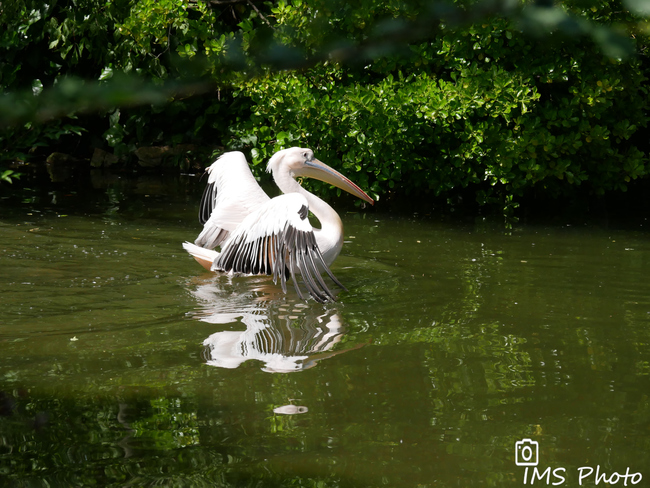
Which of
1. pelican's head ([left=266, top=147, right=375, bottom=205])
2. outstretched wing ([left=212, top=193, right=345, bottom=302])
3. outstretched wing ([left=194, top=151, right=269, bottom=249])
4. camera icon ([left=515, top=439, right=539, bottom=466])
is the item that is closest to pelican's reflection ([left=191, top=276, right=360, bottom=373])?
outstretched wing ([left=212, top=193, right=345, bottom=302])

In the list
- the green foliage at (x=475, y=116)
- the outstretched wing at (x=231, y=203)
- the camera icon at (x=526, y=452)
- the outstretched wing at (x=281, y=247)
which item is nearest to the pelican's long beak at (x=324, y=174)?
the outstretched wing at (x=231, y=203)

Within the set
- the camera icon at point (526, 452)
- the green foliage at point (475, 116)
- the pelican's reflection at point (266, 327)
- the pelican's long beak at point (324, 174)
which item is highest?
the green foliage at point (475, 116)

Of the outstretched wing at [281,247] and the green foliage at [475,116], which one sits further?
the green foliage at [475,116]

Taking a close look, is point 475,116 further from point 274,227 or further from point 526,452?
point 526,452

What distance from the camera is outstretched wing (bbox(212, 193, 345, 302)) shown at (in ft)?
15.1

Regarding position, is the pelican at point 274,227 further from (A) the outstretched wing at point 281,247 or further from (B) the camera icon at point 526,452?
(B) the camera icon at point 526,452

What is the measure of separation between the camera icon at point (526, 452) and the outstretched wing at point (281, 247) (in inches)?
73.4

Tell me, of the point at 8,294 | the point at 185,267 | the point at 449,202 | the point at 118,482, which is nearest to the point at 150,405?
the point at 118,482

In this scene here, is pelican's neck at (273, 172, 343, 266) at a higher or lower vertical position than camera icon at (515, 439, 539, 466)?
higher

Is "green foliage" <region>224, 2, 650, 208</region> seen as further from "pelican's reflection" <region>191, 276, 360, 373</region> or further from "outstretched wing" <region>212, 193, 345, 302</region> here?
"pelican's reflection" <region>191, 276, 360, 373</region>

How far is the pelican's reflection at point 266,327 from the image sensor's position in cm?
369

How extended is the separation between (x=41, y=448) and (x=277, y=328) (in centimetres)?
177

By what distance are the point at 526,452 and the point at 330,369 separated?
1106 mm

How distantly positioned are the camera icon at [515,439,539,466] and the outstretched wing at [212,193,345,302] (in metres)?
1.87
